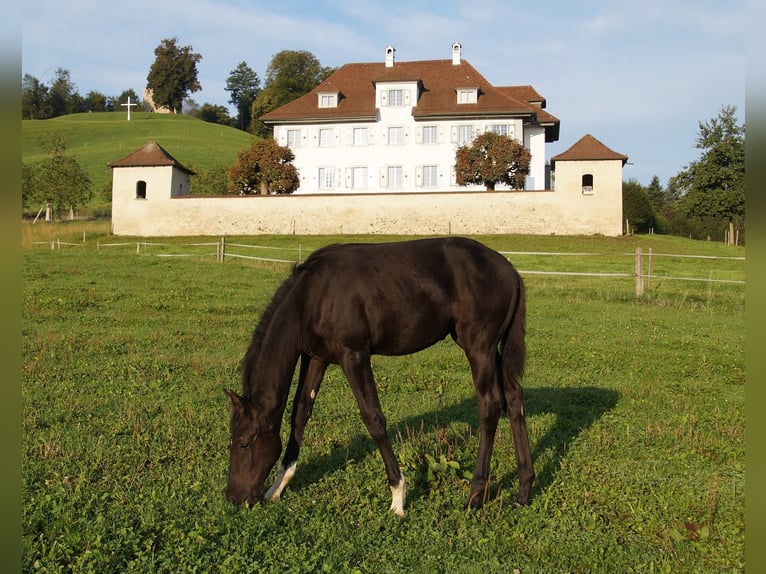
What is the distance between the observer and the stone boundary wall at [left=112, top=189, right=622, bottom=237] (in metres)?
39.0

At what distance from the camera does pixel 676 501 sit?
192 inches

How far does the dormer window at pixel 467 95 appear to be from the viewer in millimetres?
48562

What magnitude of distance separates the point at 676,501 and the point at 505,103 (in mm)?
45759

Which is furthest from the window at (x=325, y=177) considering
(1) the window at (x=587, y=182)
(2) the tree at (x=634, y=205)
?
(2) the tree at (x=634, y=205)

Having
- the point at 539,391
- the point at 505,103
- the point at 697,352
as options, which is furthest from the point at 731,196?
the point at 539,391

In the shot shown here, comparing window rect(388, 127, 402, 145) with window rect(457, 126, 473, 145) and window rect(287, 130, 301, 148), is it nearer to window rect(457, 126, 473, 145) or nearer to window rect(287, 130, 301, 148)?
window rect(457, 126, 473, 145)

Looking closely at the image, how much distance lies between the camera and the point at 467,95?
48.8m

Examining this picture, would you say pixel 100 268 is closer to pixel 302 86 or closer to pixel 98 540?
pixel 98 540

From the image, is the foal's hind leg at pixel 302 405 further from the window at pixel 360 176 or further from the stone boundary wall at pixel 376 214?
the window at pixel 360 176

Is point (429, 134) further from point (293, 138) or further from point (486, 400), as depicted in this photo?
point (486, 400)

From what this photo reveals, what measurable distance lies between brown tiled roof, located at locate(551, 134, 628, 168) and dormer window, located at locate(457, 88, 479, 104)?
11.5 m

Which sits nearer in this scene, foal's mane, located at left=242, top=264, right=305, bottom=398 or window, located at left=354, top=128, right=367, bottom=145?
foal's mane, located at left=242, top=264, right=305, bottom=398

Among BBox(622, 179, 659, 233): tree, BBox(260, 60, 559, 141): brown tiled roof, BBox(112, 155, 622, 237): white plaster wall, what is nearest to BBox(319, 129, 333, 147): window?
BBox(260, 60, 559, 141): brown tiled roof

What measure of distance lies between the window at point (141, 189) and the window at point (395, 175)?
57.4 ft
